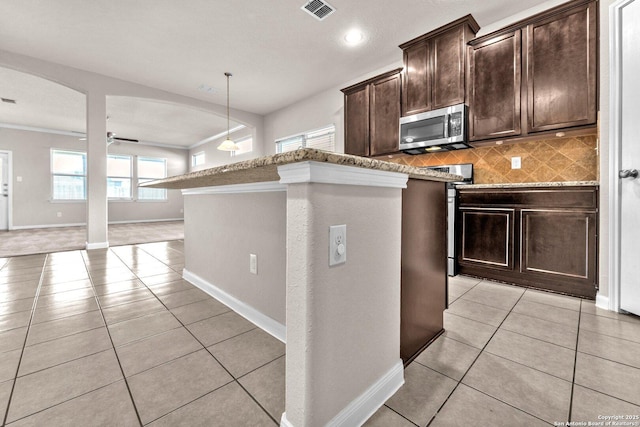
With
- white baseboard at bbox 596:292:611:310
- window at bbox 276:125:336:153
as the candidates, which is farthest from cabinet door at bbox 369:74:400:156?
white baseboard at bbox 596:292:611:310

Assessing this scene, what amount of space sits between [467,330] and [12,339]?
250cm

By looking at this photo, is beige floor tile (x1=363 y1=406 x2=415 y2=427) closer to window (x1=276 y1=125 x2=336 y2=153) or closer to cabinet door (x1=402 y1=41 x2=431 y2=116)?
cabinet door (x1=402 y1=41 x2=431 y2=116)

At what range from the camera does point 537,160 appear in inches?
105

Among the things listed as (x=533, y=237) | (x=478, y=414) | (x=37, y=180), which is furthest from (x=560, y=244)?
(x=37, y=180)

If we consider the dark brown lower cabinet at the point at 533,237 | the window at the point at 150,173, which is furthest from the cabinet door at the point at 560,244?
the window at the point at 150,173

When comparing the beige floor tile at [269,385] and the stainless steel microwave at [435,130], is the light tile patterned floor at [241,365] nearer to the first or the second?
the beige floor tile at [269,385]

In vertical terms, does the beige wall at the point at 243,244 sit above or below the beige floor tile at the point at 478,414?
above

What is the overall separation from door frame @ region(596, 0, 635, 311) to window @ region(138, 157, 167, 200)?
31.5 feet

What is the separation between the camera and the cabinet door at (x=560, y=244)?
2043 millimetres

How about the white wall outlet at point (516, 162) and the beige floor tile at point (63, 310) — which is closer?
the beige floor tile at point (63, 310)

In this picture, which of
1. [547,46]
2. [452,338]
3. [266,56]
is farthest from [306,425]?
[266,56]

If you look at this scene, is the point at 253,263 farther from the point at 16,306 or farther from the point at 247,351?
the point at 16,306

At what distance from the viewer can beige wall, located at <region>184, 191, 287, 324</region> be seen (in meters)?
1.52

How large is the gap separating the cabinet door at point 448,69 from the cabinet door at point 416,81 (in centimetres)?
8
